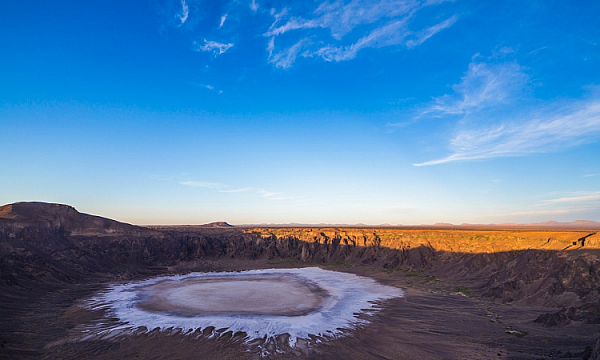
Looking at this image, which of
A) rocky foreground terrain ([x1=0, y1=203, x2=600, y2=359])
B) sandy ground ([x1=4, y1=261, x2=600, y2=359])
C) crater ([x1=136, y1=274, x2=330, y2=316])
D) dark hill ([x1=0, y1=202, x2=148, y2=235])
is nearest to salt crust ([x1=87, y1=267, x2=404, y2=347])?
crater ([x1=136, y1=274, x2=330, y2=316])

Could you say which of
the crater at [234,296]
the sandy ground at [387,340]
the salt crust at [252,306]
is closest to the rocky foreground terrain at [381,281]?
the sandy ground at [387,340]

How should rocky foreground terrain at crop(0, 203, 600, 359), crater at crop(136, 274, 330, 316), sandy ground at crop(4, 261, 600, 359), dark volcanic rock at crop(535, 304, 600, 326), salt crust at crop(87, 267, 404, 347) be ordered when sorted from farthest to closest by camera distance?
crater at crop(136, 274, 330, 316) → salt crust at crop(87, 267, 404, 347) → dark volcanic rock at crop(535, 304, 600, 326) → rocky foreground terrain at crop(0, 203, 600, 359) → sandy ground at crop(4, 261, 600, 359)

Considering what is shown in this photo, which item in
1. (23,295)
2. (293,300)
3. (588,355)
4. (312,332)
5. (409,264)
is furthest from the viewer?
(409,264)

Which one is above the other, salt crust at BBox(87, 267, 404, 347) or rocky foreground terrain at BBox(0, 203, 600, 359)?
rocky foreground terrain at BBox(0, 203, 600, 359)

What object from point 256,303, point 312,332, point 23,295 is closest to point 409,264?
point 256,303

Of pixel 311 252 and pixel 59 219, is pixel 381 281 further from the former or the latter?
pixel 59 219

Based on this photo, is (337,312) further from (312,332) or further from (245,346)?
(245,346)

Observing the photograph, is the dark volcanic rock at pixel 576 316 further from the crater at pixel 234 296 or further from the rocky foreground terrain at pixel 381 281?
the crater at pixel 234 296

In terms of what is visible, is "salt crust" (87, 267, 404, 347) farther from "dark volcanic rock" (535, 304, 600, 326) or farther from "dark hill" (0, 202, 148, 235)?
"dark hill" (0, 202, 148, 235)

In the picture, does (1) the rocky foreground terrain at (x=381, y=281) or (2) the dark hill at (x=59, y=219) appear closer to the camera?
(1) the rocky foreground terrain at (x=381, y=281)
